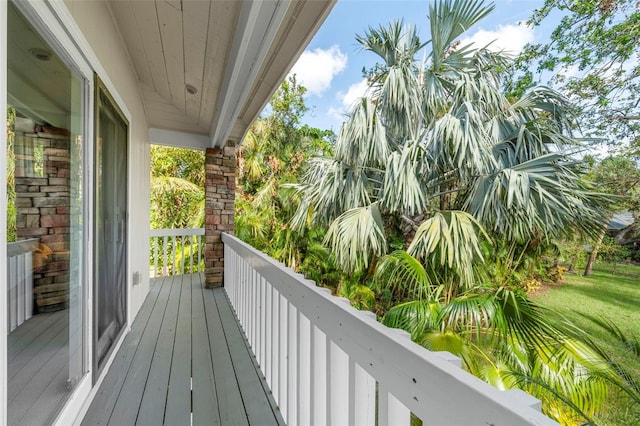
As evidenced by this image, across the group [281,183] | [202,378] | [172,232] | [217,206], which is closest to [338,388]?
[202,378]

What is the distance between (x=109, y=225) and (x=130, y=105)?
1302 mm

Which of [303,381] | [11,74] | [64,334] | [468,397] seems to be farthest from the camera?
[64,334]

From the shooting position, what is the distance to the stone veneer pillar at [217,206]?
400 centimetres

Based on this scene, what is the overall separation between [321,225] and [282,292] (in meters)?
3.28

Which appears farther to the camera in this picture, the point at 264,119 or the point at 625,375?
the point at 264,119

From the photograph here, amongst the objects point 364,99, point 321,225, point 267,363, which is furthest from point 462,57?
point 267,363

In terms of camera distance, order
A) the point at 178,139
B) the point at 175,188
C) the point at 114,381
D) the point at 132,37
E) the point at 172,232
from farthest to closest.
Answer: the point at 175,188, the point at 172,232, the point at 178,139, the point at 132,37, the point at 114,381

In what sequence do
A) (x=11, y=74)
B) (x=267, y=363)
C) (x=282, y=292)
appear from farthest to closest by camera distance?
(x=267, y=363) → (x=282, y=292) → (x=11, y=74)

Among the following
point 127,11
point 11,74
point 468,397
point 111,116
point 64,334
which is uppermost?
point 127,11

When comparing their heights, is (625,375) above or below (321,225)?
below

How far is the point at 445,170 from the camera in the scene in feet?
13.3

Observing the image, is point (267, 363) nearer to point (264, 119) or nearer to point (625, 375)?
point (625, 375)

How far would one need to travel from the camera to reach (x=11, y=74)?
0.93 m

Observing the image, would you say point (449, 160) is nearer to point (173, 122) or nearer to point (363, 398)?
point (363, 398)
